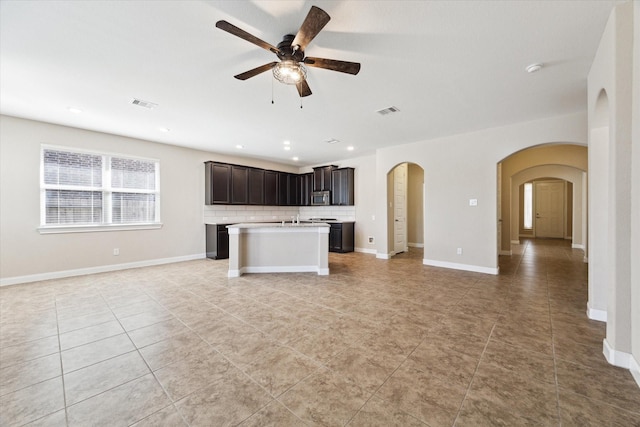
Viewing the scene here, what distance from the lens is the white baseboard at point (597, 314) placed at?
2.71 m

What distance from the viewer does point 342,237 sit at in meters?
7.25

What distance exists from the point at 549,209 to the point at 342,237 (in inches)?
372

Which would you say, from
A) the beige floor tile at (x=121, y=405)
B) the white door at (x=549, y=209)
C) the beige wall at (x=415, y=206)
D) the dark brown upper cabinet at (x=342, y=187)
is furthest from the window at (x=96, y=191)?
the white door at (x=549, y=209)

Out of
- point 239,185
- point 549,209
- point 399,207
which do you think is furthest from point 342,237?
point 549,209

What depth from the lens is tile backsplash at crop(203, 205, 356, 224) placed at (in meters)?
6.77

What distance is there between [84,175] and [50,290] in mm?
2204

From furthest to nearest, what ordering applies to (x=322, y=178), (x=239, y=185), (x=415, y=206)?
(x=415, y=206) < (x=322, y=178) < (x=239, y=185)

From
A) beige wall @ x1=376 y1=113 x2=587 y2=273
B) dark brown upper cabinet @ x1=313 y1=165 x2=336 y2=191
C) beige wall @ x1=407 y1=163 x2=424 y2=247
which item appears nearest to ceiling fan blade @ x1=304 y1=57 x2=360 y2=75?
beige wall @ x1=376 y1=113 x2=587 y2=273

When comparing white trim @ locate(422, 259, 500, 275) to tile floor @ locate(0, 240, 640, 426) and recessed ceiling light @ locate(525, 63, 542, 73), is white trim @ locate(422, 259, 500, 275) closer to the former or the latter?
tile floor @ locate(0, 240, 640, 426)

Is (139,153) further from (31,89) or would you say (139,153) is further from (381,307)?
(381,307)

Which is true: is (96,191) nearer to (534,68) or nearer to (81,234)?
(81,234)

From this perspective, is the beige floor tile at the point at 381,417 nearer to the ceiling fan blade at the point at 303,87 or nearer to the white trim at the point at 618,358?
the white trim at the point at 618,358

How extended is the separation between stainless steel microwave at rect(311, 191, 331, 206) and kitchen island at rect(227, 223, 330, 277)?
3075mm

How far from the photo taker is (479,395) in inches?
65.5
